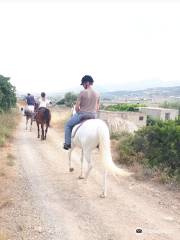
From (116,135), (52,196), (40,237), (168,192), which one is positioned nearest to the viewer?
(40,237)

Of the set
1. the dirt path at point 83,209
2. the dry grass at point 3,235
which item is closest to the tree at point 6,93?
the dirt path at point 83,209

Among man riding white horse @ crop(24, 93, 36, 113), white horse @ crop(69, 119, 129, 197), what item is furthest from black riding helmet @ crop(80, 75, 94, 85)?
man riding white horse @ crop(24, 93, 36, 113)

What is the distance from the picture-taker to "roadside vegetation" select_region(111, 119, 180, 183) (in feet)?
35.7

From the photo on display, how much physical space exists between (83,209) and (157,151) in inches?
176

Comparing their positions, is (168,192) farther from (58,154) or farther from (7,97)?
(7,97)

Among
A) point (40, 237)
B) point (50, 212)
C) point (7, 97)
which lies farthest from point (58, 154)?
point (7, 97)

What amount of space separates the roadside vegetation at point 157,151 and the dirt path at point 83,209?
2.42ft

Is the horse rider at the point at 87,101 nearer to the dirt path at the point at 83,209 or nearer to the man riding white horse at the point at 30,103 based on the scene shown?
the dirt path at the point at 83,209

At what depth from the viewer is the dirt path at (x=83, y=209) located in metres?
6.89

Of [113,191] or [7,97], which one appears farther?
[7,97]

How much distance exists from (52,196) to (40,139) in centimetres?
1053

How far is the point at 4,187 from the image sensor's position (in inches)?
383

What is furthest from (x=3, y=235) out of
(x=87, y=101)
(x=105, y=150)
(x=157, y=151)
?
(x=157, y=151)

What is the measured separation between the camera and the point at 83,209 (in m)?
8.06
